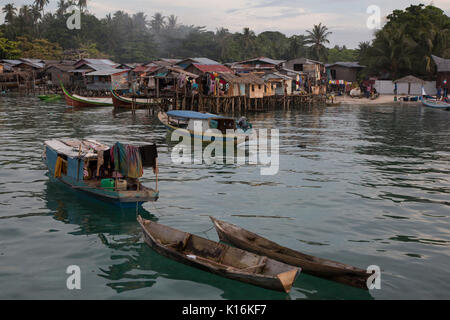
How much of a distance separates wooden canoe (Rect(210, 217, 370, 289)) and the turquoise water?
23cm

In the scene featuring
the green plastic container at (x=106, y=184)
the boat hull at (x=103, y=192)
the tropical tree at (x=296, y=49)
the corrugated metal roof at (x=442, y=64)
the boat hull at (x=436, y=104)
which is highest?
the tropical tree at (x=296, y=49)

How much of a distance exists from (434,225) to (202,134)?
15327 mm

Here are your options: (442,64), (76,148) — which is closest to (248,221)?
(76,148)

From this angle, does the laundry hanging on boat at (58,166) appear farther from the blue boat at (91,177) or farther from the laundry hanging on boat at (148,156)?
the laundry hanging on boat at (148,156)

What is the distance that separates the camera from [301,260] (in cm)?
938

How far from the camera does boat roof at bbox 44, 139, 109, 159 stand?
49.5 feet

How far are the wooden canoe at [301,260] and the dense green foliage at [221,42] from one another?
60.6 metres

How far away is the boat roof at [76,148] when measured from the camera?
15077 mm

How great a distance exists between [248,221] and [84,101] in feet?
144

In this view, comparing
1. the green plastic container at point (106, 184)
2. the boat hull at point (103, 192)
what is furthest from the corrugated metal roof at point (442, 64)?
the green plastic container at point (106, 184)

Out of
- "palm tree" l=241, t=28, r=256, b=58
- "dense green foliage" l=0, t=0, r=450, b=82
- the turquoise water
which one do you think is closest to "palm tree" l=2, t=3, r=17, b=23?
"dense green foliage" l=0, t=0, r=450, b=82

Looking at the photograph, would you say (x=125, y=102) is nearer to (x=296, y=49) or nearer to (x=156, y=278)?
(x=156, y=278)

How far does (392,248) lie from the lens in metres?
11.3
